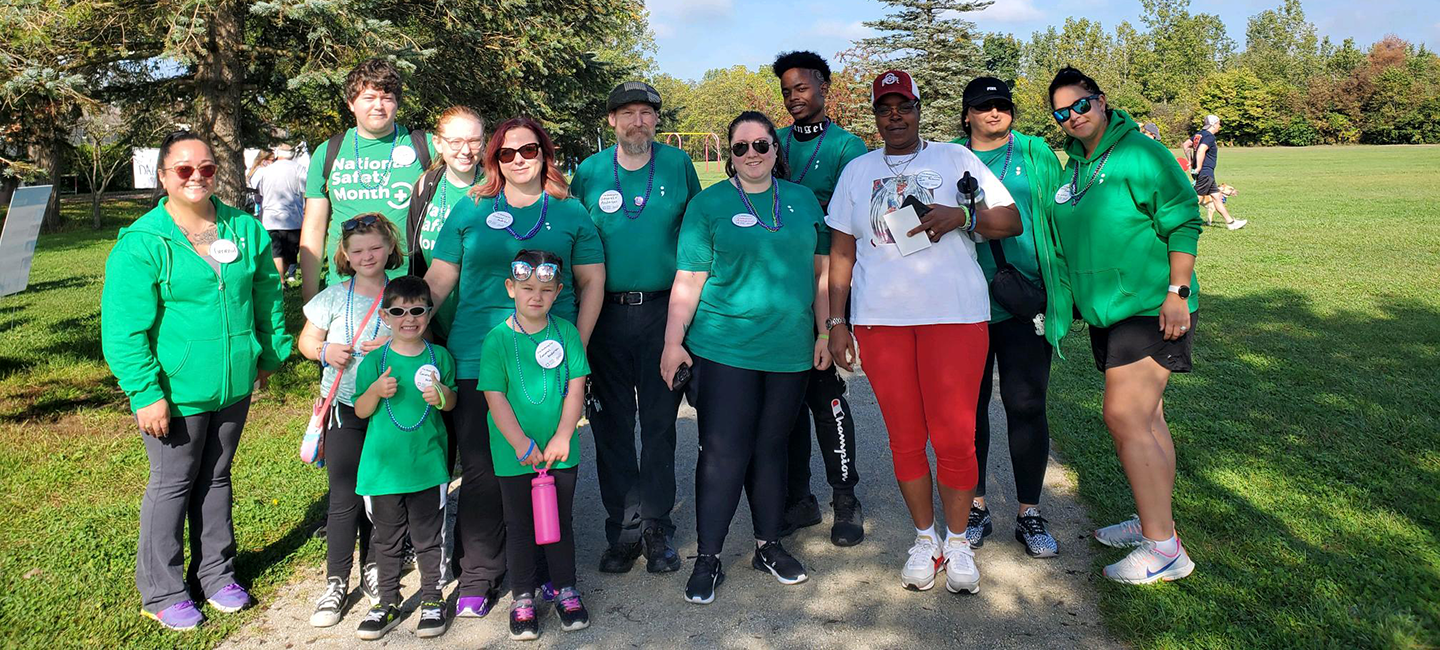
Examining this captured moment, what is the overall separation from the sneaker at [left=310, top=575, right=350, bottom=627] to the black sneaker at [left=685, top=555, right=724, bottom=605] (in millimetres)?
1396

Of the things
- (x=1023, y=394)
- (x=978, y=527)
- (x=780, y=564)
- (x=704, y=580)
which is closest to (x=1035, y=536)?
(x=978, y=527)

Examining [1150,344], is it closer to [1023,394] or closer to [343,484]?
[1023,394]

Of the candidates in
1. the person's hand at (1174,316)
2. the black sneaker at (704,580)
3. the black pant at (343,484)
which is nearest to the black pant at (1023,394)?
the person's hand at (1174,316)

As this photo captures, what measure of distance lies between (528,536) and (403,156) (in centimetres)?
178

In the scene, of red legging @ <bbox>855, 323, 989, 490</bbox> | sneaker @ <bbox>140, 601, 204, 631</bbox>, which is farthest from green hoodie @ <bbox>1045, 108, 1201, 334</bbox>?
sneaker @ <bbox>140, 601, 204, 631</bbox>

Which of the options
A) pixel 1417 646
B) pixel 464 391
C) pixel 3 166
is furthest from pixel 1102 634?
pixel 3 166

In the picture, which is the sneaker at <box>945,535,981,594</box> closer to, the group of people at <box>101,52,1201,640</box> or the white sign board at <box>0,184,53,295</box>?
the group of people at <box>101,52,1201,640</box>

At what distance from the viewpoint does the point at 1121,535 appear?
4.38 metres

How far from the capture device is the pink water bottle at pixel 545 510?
359 cm

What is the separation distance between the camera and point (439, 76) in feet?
50.1

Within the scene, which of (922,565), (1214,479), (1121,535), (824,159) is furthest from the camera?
(1214,479)

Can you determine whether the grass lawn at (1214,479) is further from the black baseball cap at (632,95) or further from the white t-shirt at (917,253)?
the black baseball cap at (632,95)

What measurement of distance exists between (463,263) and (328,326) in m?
0.59

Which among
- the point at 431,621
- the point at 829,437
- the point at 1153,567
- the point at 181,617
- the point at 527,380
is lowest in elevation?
the point at 1153,567
